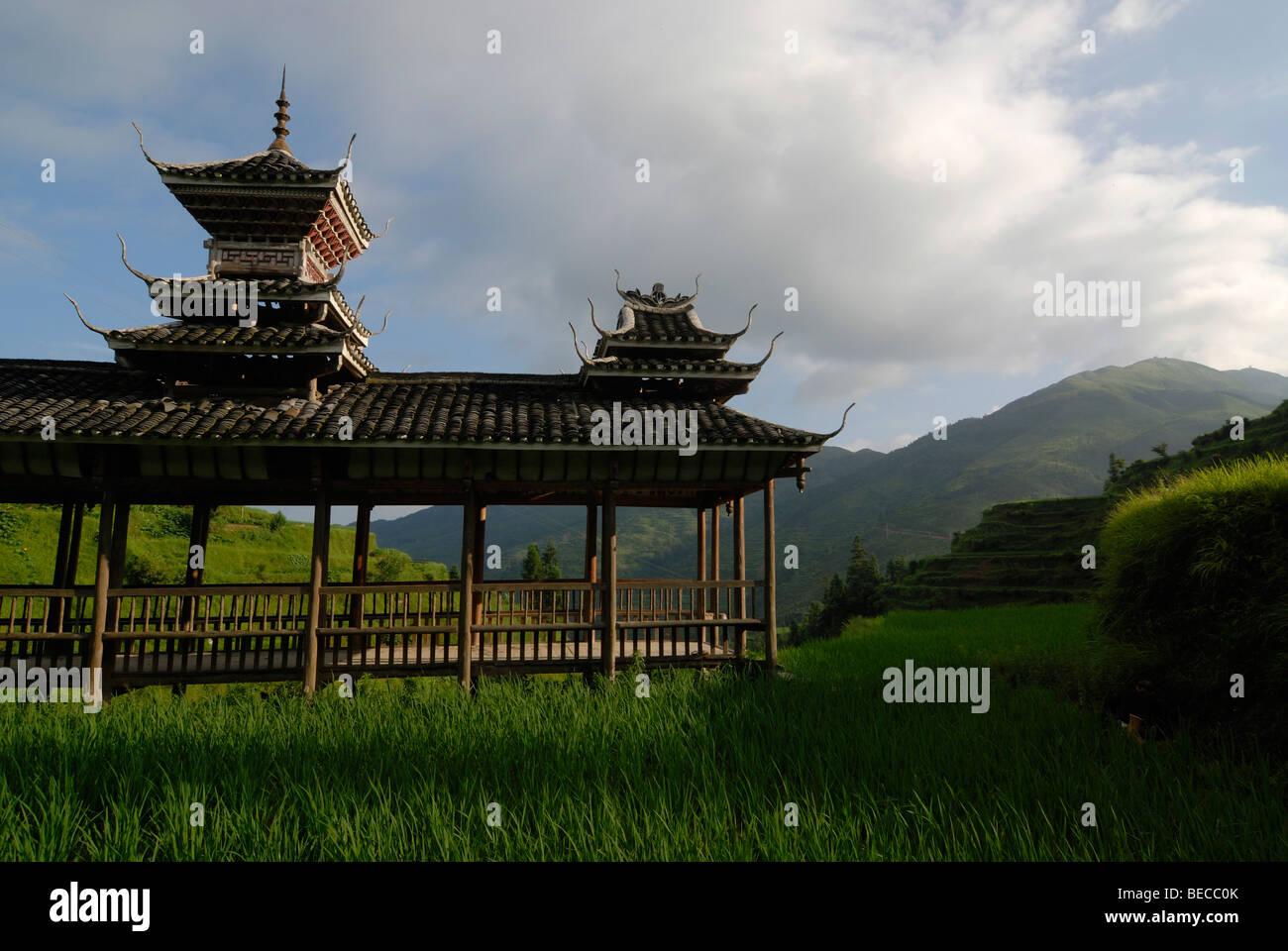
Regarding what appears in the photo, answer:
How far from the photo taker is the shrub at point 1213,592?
6.78 m

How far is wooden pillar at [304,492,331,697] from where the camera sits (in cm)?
882

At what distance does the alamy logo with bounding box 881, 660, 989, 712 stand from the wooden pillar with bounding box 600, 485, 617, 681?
3.91 metres

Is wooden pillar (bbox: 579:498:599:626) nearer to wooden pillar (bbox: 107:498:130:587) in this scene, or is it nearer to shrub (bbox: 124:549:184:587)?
wooden pillar (bbox: 107:498:130:587)

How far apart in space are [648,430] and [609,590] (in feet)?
8.38

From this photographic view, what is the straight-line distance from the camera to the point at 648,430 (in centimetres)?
934

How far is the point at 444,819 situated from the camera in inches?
182

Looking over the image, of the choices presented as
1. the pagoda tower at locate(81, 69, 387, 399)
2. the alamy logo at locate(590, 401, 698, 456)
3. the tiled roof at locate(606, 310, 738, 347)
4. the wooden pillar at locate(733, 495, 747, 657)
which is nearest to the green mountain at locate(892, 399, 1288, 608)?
the wooden pillar at locate(733, 495, 747, 657)

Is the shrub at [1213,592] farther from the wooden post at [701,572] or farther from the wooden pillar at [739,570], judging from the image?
the wooden post at [701,572]

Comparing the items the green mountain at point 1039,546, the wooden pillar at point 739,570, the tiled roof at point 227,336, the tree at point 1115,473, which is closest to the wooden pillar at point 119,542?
the tiled roof at point 227,336

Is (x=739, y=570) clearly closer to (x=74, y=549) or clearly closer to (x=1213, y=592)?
(x=1213, y=592)

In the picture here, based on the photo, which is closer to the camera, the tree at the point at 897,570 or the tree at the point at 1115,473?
the tree at the point at 1115,473
